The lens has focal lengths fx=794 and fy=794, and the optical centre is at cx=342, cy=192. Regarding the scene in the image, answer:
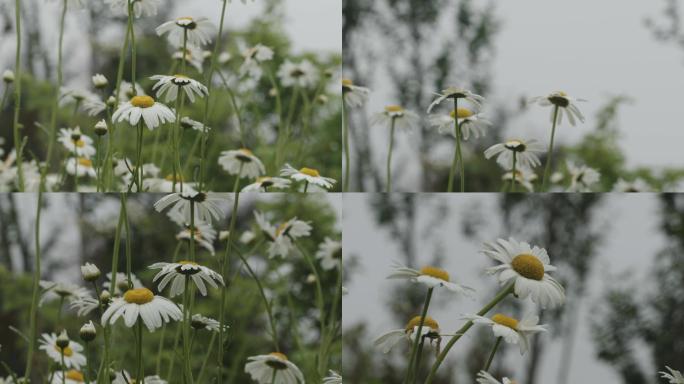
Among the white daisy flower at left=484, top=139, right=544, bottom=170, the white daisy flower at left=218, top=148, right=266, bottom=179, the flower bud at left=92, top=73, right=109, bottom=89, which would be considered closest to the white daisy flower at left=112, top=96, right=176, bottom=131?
the flower bud at left=92, top=73, right=109, bottom=89

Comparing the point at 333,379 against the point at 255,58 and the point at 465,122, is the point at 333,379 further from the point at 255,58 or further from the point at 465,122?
the point at 255,58

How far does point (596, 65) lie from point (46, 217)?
1.85m

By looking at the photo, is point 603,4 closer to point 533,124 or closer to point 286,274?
point 533,124

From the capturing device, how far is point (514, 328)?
106cm

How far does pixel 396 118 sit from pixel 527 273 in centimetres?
72

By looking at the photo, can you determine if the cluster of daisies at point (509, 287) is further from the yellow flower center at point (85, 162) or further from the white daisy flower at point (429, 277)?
the yellow flower center at point (85, 162)

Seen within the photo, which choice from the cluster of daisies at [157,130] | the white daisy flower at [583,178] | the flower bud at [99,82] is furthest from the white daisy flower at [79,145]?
the white daisy flower at [583,178]

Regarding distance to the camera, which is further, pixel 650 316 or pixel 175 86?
pixel 650 316

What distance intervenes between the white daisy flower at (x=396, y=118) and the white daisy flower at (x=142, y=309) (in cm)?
73

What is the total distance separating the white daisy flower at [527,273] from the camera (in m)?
0.99

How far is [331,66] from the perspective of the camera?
2391 mm

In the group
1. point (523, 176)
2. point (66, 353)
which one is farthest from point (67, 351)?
point (523, 176)

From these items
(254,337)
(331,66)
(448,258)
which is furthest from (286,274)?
(331,66)

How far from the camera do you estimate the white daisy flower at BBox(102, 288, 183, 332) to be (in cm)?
102
